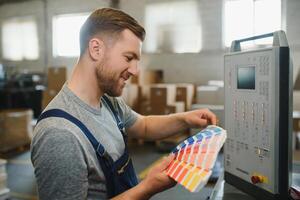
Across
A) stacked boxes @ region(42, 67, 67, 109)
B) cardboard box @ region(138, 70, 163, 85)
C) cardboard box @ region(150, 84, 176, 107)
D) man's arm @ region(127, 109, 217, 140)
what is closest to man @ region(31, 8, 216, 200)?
man's arm @ region(127, 109, 217, 140)

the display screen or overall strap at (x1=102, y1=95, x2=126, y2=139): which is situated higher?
the display screen

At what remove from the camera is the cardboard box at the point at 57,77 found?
4062mm

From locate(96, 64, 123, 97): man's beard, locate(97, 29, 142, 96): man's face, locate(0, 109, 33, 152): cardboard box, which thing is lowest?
locate(0, 109, 33, 152): cardboard box

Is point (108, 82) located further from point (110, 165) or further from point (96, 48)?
point (110, 165)

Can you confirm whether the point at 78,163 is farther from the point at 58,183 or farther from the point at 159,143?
the point at 159,143

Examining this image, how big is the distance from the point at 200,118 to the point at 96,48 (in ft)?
1.36

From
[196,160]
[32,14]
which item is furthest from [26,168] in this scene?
[32,14]

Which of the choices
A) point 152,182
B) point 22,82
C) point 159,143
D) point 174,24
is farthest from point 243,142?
point 22,82

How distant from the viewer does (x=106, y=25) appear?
846 millimetres

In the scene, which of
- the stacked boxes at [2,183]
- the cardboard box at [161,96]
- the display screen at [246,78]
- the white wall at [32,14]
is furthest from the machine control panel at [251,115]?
the white wall at [32,14]

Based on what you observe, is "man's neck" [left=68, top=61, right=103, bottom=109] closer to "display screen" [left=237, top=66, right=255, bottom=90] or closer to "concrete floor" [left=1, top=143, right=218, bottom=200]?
"display screen" [left=237, top=66, right=255, bottom=90]

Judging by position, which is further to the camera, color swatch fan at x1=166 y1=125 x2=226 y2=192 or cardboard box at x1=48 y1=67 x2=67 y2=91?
cardboard box at x1=48 y1=67 x2=67 y2=91

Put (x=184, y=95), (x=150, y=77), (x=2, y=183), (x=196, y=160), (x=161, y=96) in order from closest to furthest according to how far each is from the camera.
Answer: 1. (x=196, y=160)
2. (x=2, y=183)
3. (x=161, y=96)
4. (x=184, y=95)
5. (x=150, y=77)

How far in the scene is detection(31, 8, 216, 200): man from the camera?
720 millimetres
